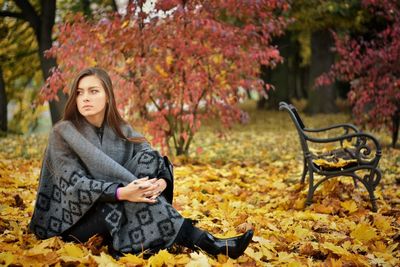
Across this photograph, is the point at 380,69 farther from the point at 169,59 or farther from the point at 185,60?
the point at 169,59

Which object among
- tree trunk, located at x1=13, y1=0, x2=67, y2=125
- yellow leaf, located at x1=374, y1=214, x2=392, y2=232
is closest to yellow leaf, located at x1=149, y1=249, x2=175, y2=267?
yellow leaf, located at x1=374, y1=214, x2=392, y2=232

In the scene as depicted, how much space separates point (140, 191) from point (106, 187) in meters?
0.20

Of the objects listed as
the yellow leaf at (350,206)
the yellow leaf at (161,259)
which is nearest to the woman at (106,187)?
the yellow leaf at (161,259)

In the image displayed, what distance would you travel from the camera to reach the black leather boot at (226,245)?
277cm

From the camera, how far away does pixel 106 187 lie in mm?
2705

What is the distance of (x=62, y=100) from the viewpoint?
32.8 feet

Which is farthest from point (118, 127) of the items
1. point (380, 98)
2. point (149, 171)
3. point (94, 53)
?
point (380, 98)

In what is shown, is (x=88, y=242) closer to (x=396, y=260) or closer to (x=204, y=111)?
(x=396, y=260)

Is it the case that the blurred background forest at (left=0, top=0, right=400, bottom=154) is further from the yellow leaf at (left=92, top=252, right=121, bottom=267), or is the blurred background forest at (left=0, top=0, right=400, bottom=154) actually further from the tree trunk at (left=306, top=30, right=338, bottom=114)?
the tree trunk at (left=306, top=30, right=338, bottom=114)

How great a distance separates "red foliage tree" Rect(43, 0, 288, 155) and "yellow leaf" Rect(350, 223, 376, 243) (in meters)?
3.47

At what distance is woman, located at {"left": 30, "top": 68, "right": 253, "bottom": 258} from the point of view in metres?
2.75

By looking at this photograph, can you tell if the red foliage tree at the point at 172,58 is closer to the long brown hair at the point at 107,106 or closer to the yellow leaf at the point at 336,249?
the long brown hair at the point at 107,106

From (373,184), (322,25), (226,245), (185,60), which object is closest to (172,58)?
(185,60)

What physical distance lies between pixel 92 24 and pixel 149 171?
4.23m
